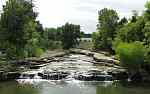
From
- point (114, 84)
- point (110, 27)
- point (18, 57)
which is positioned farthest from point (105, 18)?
point (114, 84)

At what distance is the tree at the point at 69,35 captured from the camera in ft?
448

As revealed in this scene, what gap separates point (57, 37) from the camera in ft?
504

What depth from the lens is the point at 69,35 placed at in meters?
136

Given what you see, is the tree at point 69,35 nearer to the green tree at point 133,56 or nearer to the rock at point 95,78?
the green tree at point 133,56

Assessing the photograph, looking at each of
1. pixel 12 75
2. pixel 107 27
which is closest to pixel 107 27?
pixel 107 27

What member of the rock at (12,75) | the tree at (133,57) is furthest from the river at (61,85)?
the tree at (133,57)

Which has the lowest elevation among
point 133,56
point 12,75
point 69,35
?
point 12,75

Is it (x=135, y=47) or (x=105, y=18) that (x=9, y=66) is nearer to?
(x=135, y=47)

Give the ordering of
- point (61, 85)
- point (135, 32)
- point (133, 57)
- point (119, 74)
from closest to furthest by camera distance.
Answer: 1. point (61, 85)
2. point (133, 57)
3. point (119, 74)
4. point (135, 32)

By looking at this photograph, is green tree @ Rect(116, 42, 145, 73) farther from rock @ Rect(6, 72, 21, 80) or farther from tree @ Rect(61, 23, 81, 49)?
tree @ Rect(61, 23, 81, 49)

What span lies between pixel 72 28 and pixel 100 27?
1992 cm

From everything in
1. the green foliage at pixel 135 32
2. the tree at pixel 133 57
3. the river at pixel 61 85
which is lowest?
the river at pixel 61 85

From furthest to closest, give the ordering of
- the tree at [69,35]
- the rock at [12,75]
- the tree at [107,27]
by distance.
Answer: the tree at [69,35] → the tree at [107,27] → the rock at [12,75]

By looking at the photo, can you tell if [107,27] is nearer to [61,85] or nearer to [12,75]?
[12,75]
